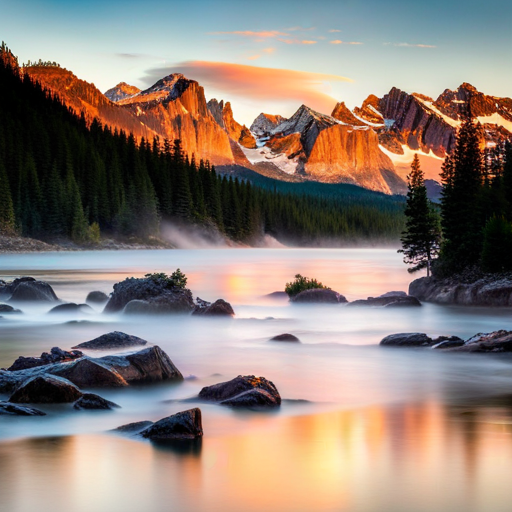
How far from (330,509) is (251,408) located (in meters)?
4.92

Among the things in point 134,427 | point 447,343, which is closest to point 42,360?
point 134,427

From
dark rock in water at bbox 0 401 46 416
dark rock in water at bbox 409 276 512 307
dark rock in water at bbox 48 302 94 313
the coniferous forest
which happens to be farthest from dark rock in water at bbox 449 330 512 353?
the coniferous forest

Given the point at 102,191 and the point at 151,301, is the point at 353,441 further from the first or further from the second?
the point at 102,191

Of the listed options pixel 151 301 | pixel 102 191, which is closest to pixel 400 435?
pixel 151 301

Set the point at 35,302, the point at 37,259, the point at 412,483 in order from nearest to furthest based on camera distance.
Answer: the point at 412,483 < the point at 35,302 < the point at 37,259

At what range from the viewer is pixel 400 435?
11812 mm

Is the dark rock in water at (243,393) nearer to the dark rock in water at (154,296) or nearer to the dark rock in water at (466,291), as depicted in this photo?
the dark rock in water at (154,296)

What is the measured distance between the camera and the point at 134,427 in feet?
38.3

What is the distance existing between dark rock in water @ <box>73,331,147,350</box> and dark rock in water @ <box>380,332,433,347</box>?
7.04 m

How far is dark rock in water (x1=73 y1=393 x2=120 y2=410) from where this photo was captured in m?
12.9

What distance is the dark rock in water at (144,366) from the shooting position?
15.1m

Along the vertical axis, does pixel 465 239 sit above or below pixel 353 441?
above

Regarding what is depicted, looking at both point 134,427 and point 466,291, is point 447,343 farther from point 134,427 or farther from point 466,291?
point 466,291

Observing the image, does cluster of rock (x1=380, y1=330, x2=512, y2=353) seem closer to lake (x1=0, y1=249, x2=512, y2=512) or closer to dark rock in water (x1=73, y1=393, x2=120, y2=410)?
lake (x1=0, y1=249, x2=512, y2=512)
